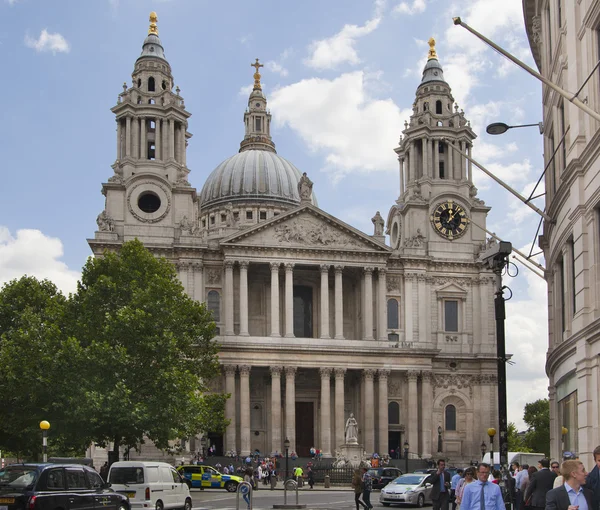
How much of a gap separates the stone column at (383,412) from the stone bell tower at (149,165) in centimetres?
1839

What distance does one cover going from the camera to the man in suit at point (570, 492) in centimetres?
1298

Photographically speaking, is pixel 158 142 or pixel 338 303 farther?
pixel 158 142

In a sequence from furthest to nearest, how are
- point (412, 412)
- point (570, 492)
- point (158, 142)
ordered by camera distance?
point (158, 142) < point (412, 412) < point (570, 492)

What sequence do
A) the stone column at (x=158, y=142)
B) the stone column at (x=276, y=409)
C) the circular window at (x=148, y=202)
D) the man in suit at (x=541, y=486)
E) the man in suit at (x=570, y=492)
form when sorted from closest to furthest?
the man in suit at (x=570, y=492), the man in suit at (x=541, y=486), the stone column at (x=276, y=409), the circular window at (x=148, y=202), the stone column at (x=158, y=142)

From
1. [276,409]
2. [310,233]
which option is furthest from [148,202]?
[276,409]

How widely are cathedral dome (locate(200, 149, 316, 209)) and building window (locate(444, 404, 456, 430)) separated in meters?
34.1

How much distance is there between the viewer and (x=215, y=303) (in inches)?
2945

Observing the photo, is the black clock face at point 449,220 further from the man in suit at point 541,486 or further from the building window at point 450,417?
the man in suit at point 541,486

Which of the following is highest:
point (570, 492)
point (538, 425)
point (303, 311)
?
point (303, 311)

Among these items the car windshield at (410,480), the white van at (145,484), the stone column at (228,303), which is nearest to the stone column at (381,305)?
the stone column at (228,303)

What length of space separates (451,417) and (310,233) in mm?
17961

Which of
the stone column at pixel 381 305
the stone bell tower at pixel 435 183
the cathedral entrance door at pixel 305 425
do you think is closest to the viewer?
the stone column at pixel 381 305

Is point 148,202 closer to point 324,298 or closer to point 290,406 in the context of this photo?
point 324,298

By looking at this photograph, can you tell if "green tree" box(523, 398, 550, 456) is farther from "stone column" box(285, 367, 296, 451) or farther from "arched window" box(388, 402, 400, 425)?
"stone column" box(285, 367, 296, 451)
